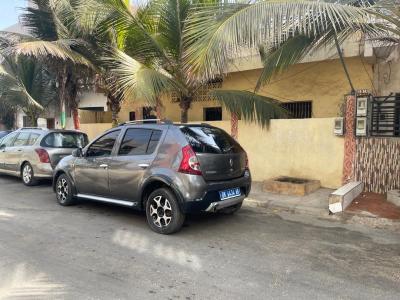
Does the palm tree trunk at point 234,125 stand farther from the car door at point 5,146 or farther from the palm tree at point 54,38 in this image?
the car door at point 5,146

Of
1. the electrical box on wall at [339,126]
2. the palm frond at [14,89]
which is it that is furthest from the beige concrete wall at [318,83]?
the palm frond at [14,89]

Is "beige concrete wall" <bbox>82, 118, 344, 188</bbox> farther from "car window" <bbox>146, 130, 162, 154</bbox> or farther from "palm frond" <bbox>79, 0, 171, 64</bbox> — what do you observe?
"car window" <bbox>146, 130, 162, 154</bbox>

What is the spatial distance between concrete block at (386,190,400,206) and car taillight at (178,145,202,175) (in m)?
4.07

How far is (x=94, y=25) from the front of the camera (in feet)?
32.2

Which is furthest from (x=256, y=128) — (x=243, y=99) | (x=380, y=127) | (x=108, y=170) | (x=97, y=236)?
(x=97, y=236)

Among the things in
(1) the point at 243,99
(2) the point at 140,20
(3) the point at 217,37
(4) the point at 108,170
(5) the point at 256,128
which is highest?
(2) the point at 140,20

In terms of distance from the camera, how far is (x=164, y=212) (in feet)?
17.7

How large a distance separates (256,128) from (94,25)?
16.8ft

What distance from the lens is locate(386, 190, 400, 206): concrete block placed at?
22.4ft

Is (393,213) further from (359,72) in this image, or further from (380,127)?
(359,72)

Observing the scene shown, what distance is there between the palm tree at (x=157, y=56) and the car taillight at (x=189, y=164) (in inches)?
131

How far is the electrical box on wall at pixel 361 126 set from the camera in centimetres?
786

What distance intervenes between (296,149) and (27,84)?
11.4m

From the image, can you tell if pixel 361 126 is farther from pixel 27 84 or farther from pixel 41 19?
pixel 27 84
